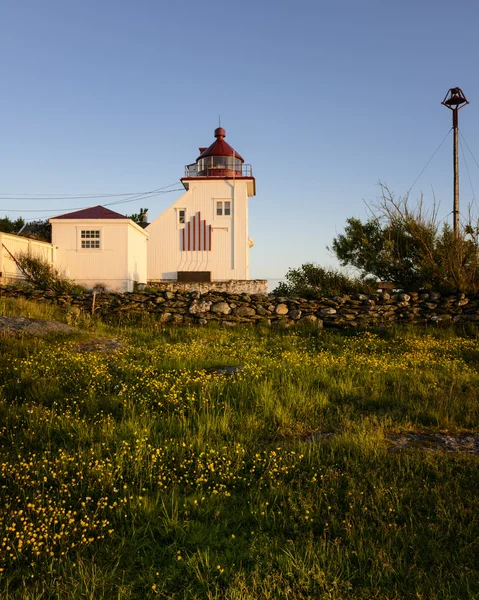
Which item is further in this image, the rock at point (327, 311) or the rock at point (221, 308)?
the rock at point (221, 308)

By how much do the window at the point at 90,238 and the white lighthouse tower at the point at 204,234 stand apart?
8789 mm

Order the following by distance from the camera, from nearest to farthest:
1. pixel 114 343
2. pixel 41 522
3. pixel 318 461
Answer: pixel 41 522, pixel 318 461, pixel 114 343

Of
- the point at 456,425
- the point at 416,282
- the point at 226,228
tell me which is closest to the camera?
the point at 456,425

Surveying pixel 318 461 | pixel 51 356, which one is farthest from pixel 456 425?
pixel 51 356

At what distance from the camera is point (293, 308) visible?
630 inches

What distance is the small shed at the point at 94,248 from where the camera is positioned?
26.3 m

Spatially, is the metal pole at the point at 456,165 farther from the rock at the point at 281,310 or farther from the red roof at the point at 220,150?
the red roof at the point at 220,150

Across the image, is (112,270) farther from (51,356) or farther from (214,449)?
(214,449)

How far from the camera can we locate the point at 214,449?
16.2 ft

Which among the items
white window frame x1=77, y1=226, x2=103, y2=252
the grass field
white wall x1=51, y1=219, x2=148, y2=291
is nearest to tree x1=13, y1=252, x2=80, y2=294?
white wall x1=51, y1=219, x2=148, y2=291

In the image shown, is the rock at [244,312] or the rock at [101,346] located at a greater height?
the rock at [244,312]

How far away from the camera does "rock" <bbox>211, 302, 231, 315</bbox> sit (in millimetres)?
15820

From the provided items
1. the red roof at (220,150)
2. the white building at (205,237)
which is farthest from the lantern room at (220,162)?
the white building at (205,237)

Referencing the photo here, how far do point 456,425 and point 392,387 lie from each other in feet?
5.61
